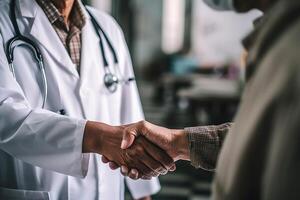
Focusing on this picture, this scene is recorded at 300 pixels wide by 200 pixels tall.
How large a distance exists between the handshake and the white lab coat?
0.28 ft

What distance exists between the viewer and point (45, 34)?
1427 mm

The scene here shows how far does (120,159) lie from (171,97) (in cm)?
520

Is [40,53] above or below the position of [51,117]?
above

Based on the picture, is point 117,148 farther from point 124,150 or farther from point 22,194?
point 22,194

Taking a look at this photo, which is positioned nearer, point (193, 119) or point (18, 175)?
point (18, 175)

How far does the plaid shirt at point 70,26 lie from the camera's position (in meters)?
1.47

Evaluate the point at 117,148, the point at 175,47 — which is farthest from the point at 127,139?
the point at 175,47

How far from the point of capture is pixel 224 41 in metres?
7.51

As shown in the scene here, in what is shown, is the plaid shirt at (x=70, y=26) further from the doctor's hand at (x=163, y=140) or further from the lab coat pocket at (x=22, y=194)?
the lab coat pocket at (x=22, y=194)

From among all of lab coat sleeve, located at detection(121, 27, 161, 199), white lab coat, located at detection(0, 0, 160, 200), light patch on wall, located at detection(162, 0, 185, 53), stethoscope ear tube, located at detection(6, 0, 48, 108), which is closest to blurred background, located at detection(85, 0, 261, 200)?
light patch on wall, located at detection(162, 0, 185, 53)

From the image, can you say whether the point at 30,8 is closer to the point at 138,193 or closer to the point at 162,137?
the point at 162,137

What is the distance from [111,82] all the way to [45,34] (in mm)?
270

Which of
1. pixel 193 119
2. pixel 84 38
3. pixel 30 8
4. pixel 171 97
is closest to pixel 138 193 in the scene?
pixel 84 38

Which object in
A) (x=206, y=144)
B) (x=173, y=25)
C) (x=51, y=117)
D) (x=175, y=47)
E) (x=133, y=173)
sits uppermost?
(x=51, y=117)
